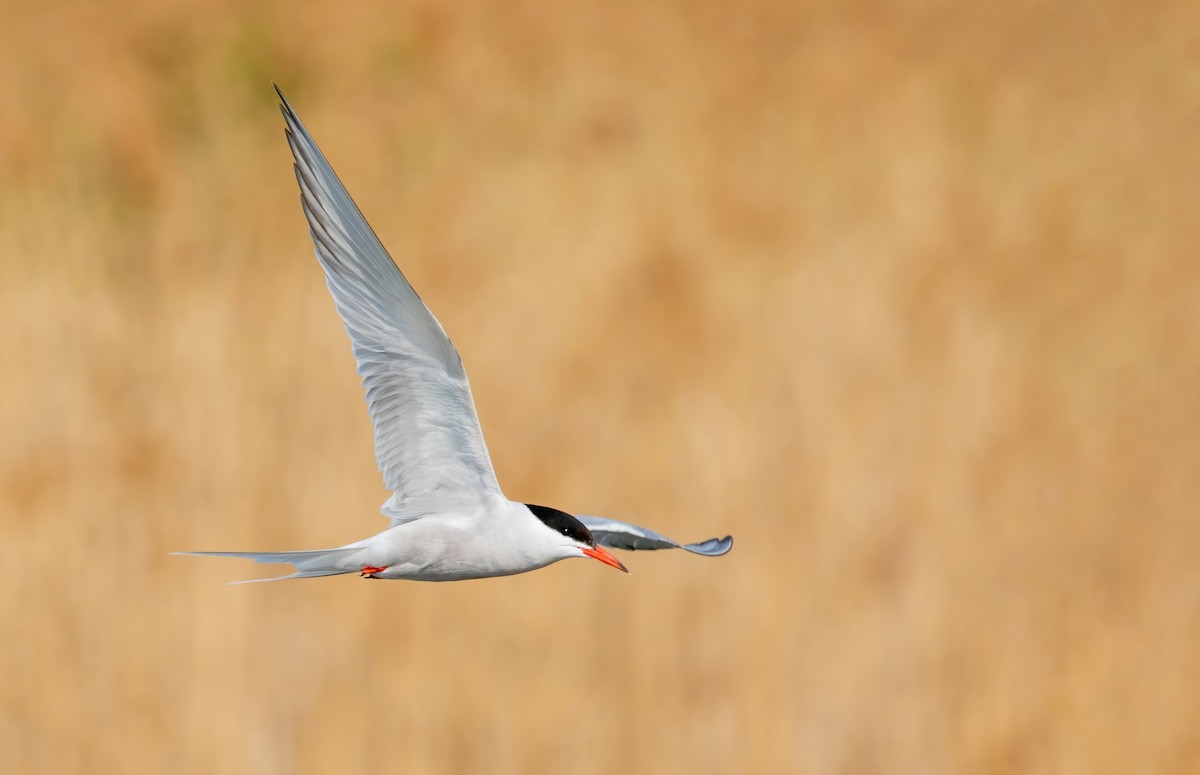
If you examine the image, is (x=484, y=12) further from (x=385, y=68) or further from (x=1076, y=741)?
(x=1076, y=741)

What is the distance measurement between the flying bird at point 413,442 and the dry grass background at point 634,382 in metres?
2.42

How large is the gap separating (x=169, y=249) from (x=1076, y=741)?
422cm

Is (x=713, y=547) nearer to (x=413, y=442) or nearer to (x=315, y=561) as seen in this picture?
(x=413, y=442)

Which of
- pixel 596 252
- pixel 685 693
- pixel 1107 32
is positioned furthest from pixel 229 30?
pixel 1107 32

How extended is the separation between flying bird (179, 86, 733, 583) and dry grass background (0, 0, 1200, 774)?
2422 millimetres

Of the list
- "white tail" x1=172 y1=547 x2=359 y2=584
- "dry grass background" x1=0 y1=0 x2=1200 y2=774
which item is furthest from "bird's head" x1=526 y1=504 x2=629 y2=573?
"dry grass background" x1=0 y1=0 x2=1200 y2=774

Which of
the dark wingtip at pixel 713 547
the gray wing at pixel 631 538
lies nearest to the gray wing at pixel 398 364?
the gray wing at pixel 631 538

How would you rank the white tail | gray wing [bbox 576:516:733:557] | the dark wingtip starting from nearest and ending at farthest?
the white tail, gray wing [bbox 576:516:733:557], the dark wingtip

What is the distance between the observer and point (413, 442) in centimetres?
377

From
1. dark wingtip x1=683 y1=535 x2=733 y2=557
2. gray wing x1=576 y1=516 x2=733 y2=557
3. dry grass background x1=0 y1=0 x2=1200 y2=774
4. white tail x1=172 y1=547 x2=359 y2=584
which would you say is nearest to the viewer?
white tail x1=172 y1=547 x2=359 y2=584

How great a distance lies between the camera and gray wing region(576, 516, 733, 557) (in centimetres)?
427

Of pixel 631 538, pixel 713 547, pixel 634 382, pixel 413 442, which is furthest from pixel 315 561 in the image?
pixel 634 382

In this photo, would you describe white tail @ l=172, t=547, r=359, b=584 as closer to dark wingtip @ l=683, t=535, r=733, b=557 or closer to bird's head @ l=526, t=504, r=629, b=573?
bird's head @ l=526, t=504, r=629, b=573

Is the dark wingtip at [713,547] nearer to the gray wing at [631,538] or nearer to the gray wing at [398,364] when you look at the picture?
the gray wing at [631,538]
